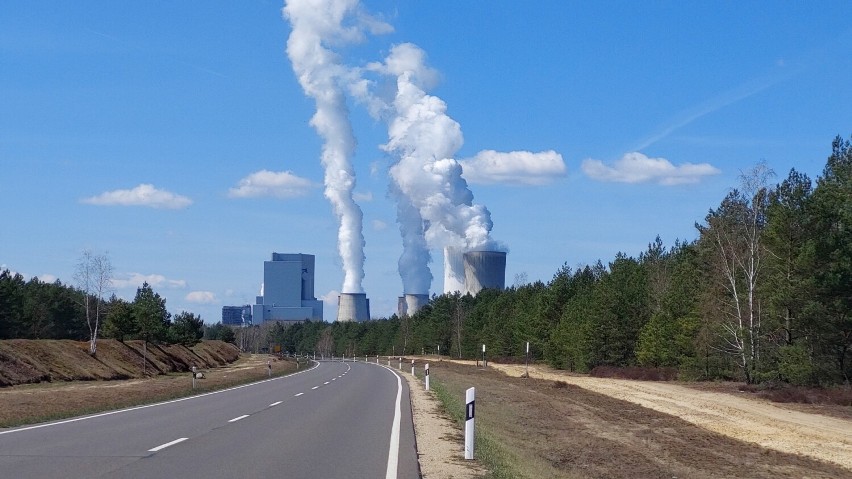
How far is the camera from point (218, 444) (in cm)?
1641

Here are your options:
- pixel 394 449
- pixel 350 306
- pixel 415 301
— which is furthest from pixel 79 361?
pixel 350 306

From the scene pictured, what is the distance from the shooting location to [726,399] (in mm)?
39906

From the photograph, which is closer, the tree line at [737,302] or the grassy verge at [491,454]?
the grassy verge at [491,454]

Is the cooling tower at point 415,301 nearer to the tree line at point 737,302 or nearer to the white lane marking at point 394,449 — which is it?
the tree line at point 737,302

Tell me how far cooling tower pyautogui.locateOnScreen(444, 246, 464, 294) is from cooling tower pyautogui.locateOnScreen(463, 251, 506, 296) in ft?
6.39

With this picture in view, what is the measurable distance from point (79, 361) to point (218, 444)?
5183 centimetres

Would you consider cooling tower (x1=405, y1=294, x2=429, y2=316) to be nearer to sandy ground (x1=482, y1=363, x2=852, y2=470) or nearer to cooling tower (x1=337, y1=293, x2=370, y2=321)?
cooling tower (x1=337, y1=293, x2=370, y2=321)

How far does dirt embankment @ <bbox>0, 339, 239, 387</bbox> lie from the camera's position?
53.4 metres

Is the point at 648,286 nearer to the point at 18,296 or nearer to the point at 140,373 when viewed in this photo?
the point at 140,373

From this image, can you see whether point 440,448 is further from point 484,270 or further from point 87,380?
point 484,270

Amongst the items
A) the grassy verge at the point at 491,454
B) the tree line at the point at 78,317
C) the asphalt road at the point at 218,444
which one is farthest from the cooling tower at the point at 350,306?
the grassy verge at the point at 491,454

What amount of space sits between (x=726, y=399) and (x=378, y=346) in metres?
147

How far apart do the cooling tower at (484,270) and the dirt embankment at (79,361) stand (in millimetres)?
55766

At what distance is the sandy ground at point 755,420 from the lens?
22.2m
